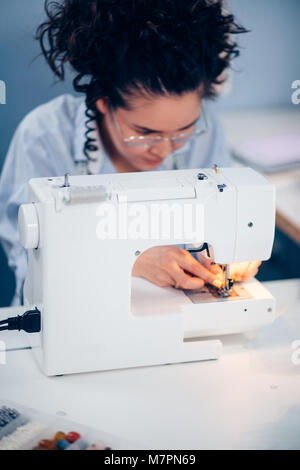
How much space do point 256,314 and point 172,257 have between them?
8.7 inches

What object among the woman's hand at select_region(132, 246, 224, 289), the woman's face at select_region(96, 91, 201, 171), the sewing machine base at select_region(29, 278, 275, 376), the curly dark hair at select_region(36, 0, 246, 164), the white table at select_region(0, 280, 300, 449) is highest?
the curly dark hair at select_region(36, 0, 246, 164)

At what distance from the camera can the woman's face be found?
1.66 metres

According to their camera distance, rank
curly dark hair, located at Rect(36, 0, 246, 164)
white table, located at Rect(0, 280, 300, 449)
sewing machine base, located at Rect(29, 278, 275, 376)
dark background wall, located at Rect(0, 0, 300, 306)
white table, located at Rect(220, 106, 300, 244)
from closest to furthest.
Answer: white table, located at Rect(0, 280, 300, 449)
sewing machine base, located at Rect(29, 278, 275, 376)
curly dark hair, located at Rect(36, 0, 246, 164)
dark background wall, located at Rect(0, 0, 300, 306)
white table, located at Rect(220, 106, 300, 244)

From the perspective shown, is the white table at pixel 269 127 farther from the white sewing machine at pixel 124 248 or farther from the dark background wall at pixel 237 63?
the white sewing machine at pixel 124 248

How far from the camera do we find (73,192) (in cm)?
116

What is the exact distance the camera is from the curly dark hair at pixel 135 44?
163 cm

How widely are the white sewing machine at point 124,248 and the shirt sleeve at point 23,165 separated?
54 cm

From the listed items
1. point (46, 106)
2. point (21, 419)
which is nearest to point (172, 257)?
point (21, 419)

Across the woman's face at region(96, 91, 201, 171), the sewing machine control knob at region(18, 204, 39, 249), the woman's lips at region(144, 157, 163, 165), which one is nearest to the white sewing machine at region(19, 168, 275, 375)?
the sewing machine control knob at region(18, 204, 39, 249)

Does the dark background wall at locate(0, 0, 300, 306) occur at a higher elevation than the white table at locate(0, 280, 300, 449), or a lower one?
higher

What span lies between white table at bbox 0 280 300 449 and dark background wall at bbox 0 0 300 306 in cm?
77

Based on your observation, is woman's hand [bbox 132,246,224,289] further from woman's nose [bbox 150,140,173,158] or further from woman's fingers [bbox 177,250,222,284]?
woman's nose [bbox 150,140,173,158]

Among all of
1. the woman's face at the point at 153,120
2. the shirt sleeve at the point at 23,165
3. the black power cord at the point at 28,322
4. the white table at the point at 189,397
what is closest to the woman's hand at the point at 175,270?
the white table at the point at 189,397

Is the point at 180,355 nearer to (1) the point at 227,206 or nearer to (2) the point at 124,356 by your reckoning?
(2) the point at 124,356
